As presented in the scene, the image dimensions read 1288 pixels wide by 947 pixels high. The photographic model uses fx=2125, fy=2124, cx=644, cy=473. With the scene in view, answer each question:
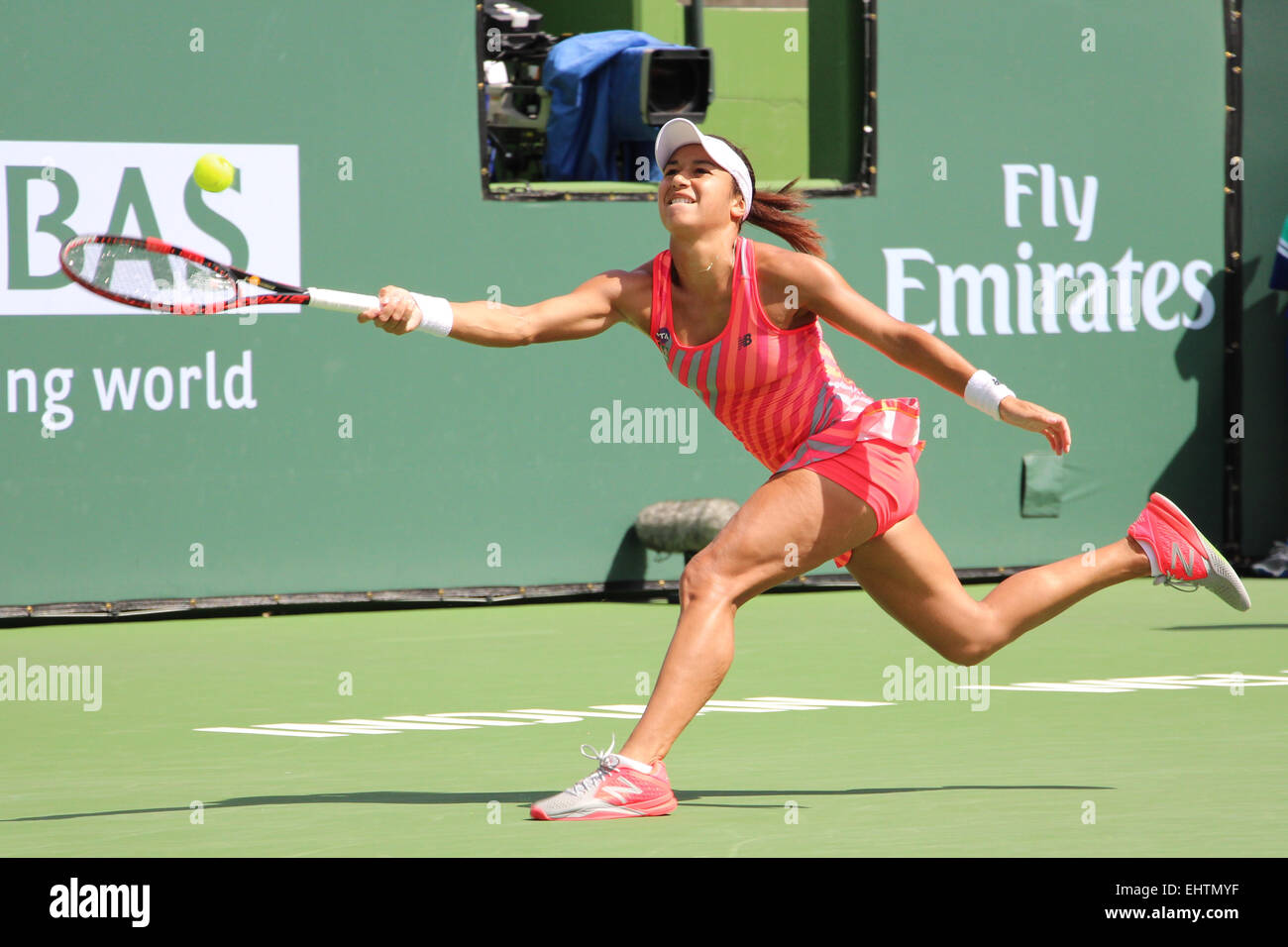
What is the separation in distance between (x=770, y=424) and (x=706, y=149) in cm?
69

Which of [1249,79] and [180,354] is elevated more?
[1249,79]

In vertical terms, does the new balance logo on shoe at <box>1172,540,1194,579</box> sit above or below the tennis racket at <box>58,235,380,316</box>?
below

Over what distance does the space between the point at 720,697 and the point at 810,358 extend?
225 centimetres

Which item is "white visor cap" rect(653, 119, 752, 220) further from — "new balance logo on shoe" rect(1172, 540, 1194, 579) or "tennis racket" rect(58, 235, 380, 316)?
"new balance logo on shoe" rect(1172, 540, 1194, 579)

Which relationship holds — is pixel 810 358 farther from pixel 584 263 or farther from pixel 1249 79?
pixel 1249 79

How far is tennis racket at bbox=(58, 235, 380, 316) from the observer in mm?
5156

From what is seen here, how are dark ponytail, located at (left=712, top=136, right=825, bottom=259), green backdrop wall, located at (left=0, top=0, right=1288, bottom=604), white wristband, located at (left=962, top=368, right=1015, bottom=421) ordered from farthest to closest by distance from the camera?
green backdrop wall, located at (left=0, top=0, right=1288, bottom=604) → dark ponytail, located at (left=712, top=136, right=825, bottom=259) → white wristband, located at (left=962, top=368, right=1015, bottom=421)

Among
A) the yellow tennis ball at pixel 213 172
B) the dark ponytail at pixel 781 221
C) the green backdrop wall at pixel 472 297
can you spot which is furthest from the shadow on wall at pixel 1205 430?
the dark ponytail at pixel 781 221

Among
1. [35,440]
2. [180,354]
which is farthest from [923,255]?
[35,440]

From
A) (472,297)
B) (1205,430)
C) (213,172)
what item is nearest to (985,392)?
(213,172)

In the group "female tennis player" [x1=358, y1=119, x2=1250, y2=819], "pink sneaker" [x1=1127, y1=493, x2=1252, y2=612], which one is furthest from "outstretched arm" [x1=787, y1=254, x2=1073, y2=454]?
"pink sneaker" [x1=1127, y1=493, x2=1252, y2=612]

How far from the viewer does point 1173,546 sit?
5453mm

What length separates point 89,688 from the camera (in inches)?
296

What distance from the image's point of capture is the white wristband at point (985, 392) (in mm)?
4902
